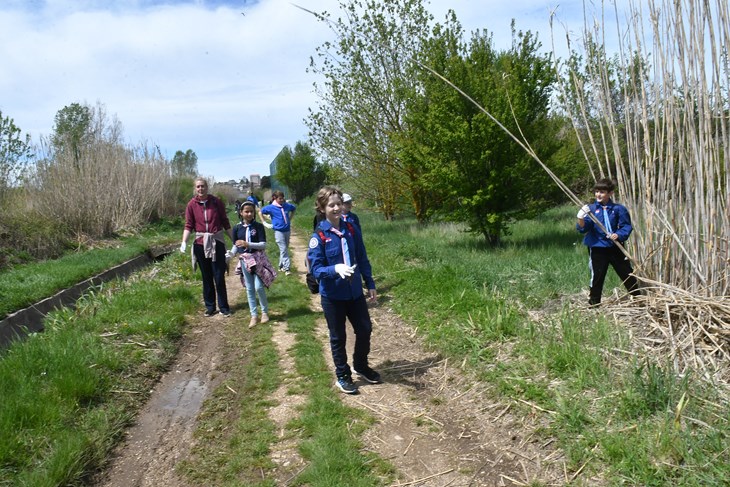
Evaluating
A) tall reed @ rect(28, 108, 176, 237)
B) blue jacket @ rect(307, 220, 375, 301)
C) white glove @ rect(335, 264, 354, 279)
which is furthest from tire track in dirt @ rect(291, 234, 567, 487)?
tall reed @ rect(28, 108, 176, 237)

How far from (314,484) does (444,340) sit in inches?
105

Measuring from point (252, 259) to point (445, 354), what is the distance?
3.09 metres

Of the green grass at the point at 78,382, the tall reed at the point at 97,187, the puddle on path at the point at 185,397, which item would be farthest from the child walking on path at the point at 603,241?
the tall reed at the point at 97,187

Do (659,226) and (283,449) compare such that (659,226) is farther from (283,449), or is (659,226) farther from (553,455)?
(283,449)

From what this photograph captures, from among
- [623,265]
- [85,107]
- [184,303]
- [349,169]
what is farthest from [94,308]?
[85,107]

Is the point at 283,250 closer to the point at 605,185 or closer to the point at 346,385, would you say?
the point at 346,385

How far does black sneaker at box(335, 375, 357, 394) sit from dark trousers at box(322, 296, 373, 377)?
35 millimetres

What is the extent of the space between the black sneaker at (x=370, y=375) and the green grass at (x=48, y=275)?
5887mm

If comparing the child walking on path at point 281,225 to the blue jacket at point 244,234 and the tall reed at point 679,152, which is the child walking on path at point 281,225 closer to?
the blue jacket at point 244,234

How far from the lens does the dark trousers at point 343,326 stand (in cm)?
495

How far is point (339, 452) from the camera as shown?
3.77 metres

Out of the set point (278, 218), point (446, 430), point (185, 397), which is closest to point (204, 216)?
point (185, 397)

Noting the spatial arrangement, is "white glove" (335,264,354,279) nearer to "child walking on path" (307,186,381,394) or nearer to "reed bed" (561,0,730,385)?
"child walking on path" (307,186,381,394)

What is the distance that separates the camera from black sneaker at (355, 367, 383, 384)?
5.18m
